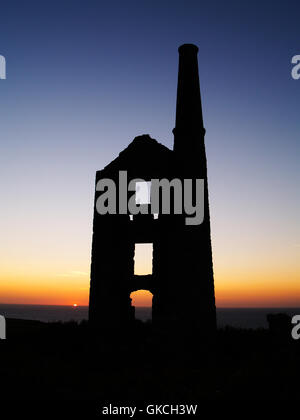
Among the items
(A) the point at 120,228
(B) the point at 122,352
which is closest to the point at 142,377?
(B) the point at 122,352

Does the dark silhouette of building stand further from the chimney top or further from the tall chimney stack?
the chimney top

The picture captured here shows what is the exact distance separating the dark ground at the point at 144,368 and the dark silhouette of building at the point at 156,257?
0.92 meters

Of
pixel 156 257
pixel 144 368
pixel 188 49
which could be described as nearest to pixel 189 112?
pixel 188 49

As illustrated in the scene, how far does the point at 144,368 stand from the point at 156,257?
4.16 metres

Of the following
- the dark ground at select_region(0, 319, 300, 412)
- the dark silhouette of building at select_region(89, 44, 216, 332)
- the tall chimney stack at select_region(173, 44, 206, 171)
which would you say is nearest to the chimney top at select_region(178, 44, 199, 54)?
the tall chimney stack at select_region(173, 44, 206, 171)

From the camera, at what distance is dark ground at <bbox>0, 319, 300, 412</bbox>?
9094mm

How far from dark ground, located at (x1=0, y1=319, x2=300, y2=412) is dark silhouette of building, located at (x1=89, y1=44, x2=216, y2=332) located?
3.03 feet

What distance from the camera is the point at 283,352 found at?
→ 11445mm

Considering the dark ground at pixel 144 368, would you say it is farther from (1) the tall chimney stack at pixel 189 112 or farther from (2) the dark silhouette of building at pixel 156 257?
(1) the tall chimney stack at pixel 189 112

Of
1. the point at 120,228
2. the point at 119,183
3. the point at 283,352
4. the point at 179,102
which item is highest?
the point at 179,102

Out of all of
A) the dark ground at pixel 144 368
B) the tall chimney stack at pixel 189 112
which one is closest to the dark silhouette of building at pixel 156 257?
the tall chimney stack at pixel 189 112
